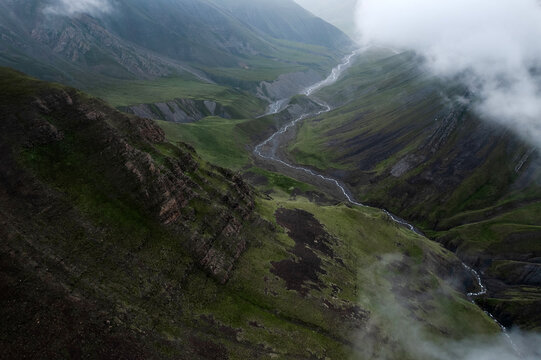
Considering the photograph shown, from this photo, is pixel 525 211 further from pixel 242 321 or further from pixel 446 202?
pixel 242 321

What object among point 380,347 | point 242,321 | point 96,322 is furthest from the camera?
point 380,347

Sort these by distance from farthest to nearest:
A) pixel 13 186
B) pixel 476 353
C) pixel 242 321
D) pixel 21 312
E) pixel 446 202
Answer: pixel 446 202, pixel 476 353, pixel 242 321, pixel 13 186, pixel 21 312

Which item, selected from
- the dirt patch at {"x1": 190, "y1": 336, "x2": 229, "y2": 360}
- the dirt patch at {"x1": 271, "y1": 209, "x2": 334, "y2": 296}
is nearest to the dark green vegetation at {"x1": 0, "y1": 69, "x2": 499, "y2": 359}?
the dirt patch at {"x1": 190, "y1": 336, "x2": 229, "y2": 360}

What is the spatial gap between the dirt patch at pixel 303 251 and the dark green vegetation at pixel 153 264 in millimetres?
446

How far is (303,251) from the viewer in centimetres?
9212

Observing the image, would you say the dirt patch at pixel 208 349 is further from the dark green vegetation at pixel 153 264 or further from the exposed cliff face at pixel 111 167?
the exposed cliff face at pixel 111 167

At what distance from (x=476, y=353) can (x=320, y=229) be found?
51620 millimetres

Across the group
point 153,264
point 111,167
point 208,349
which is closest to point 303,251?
point 208,349

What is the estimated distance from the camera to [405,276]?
106 meters

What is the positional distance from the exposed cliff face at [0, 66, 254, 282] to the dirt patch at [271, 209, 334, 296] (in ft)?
42.5

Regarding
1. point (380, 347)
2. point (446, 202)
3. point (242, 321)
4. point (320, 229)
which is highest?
point (446, 202)

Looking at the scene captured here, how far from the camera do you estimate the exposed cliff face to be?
62.9 metres

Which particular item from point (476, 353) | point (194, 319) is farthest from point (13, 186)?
point (476, 353)

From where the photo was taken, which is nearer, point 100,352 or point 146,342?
point 100,352
